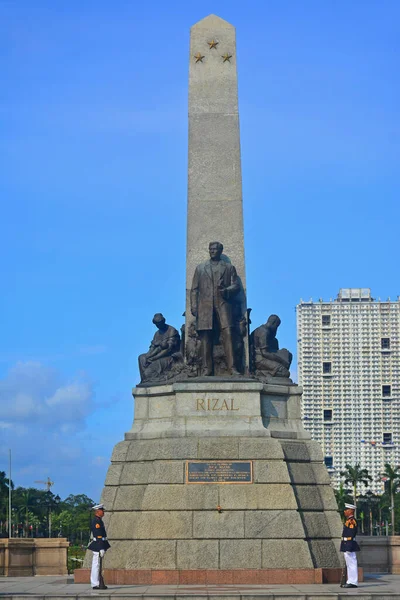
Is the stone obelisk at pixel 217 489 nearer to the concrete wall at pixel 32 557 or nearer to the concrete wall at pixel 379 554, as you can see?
the concrete wall at pixel 32 557

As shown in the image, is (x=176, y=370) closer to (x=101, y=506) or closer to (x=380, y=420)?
(x=101, y=506)

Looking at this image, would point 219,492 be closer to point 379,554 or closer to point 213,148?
point 379,554

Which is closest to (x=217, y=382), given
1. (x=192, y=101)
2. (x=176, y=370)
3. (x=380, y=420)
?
(x=176, y=370)

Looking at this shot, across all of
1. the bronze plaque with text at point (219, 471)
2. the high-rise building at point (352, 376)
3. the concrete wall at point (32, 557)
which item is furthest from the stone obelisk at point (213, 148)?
the high-rise building at point (352, 376)

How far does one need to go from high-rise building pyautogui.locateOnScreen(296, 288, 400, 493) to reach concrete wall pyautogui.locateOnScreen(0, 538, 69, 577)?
104 meters

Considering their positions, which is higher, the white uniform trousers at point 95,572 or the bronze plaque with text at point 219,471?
the bronze plaque with text at point 219,471

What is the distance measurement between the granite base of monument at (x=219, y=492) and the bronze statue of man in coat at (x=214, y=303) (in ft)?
2.69

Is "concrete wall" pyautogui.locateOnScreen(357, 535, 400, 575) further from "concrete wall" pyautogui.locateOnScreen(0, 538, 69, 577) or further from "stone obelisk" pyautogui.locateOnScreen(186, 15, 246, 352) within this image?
"stone obelisk" pyautogui.locateOnScreen(186, 15, 246, 352)

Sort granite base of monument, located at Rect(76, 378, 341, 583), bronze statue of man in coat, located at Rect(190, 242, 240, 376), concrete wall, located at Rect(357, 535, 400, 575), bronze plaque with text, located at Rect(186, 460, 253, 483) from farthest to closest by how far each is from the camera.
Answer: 1. concrete wall, located at Rect(357, 535, 400, 575)
2. bronze statue of man in coat, located at Rect(190, 242, 240, 376)
3. bronze plaque with text, located at Rect(186, 460, 253, 483)
4. granite base of monument, located at Rect(76, 378, 341, 583)

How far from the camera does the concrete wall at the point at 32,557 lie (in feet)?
77.8

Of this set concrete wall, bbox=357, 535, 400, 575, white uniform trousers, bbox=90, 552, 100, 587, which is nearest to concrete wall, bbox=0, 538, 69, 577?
white uniform trousers, bbox=90, 552, 100, 587

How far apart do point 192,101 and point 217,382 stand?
669 centimetres

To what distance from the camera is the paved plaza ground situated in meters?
15.4

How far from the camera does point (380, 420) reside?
418 feet
